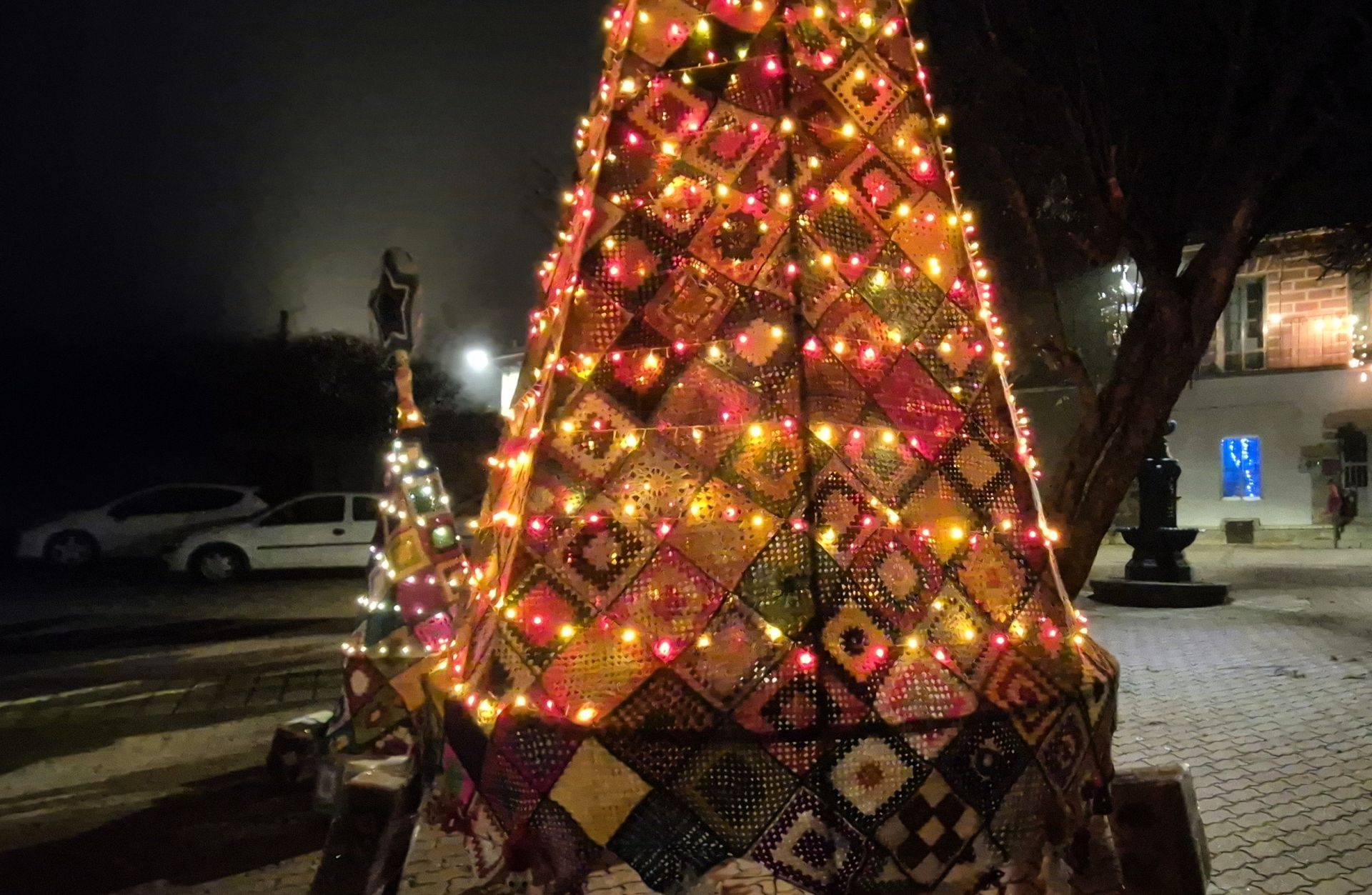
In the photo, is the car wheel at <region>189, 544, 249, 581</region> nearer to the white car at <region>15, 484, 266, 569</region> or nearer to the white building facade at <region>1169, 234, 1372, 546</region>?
the white car at <region>15, 484, 266, 569</region>

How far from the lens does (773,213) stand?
2.42 meters

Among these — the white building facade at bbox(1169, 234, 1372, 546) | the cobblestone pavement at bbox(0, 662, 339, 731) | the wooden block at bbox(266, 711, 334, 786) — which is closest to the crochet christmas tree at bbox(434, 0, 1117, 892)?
the wooden block at bbox(266, 711, 334, 786)

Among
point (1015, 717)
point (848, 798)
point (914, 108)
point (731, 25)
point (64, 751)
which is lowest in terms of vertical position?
point (64, 751)

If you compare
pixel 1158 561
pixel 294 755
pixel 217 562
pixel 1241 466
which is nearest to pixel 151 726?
pixel 294 755

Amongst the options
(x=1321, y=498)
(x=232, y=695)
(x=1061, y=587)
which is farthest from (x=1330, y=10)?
(x=1321, y=498)

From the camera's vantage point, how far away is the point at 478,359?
27.9m

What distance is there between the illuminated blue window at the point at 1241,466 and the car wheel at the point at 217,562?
1936cm

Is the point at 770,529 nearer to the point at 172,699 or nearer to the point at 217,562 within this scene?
the point at 172,699

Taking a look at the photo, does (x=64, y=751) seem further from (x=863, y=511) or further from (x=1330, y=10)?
(x=1330, y=10)

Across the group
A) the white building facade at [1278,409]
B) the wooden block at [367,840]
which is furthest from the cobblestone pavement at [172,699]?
the white building facade at [1278,409]

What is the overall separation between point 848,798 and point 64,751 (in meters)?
6.27

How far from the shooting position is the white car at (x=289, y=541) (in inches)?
574

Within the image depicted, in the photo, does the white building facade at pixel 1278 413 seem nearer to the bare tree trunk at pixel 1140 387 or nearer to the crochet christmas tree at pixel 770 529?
the bare tree trunk at pixel 1140 387

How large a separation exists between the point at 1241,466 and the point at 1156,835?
71.6 ft
